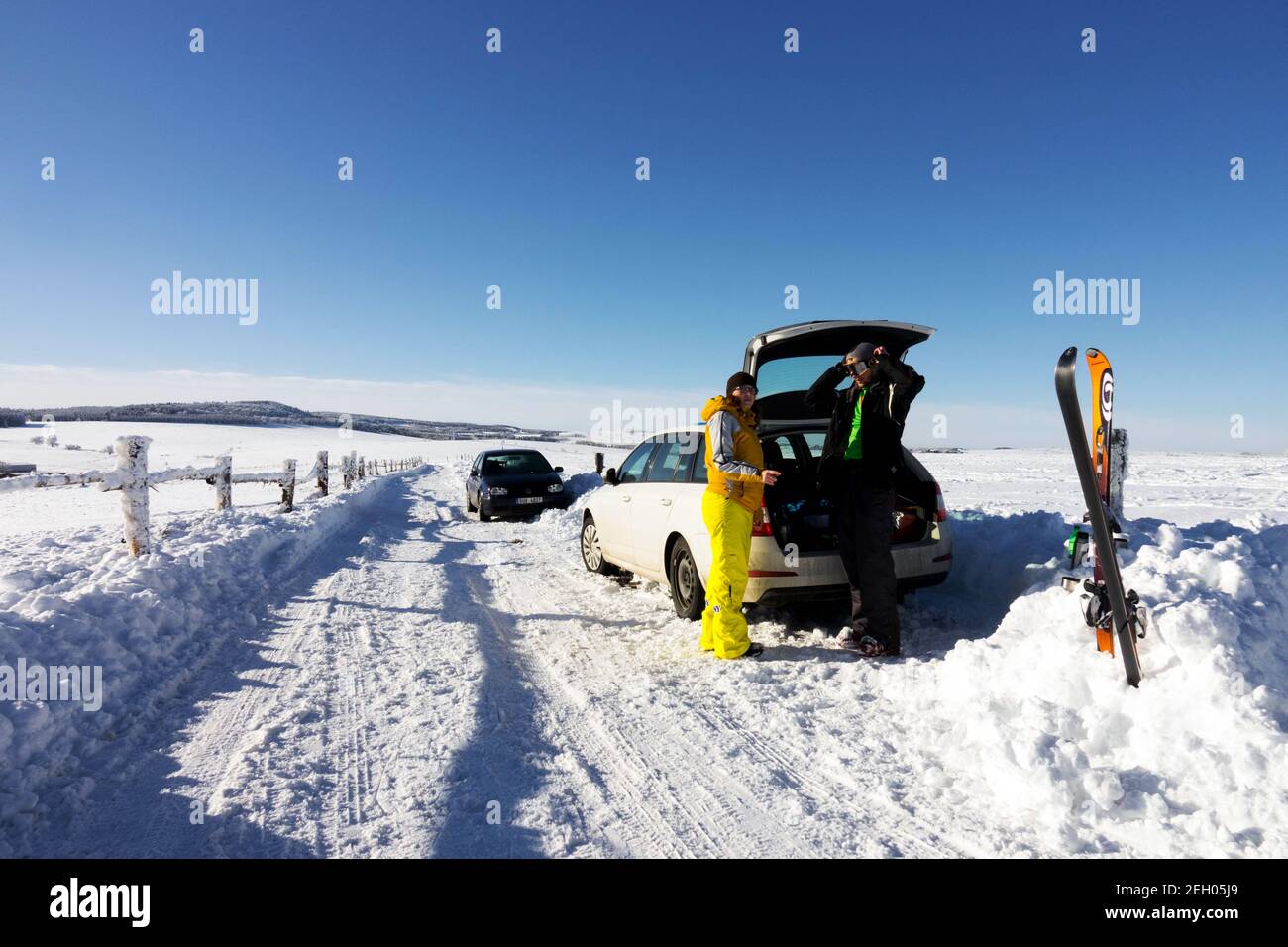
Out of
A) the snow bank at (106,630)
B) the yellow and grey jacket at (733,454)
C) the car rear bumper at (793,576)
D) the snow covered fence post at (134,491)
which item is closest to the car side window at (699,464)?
the yellow and grey jacket at (733,454)

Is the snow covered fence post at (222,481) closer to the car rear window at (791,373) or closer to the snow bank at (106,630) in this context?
the snow bank at (106,630)

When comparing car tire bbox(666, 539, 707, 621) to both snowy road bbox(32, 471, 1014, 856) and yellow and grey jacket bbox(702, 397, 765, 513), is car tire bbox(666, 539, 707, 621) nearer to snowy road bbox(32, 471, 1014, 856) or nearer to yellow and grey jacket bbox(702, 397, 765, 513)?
snowy road bbox(32, 471, 1014, 856)

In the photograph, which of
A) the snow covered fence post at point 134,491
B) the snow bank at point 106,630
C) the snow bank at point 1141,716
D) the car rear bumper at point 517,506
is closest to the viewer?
the snow bank at point 1141,716

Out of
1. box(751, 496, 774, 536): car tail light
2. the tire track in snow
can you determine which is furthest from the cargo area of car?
the tire track in snow

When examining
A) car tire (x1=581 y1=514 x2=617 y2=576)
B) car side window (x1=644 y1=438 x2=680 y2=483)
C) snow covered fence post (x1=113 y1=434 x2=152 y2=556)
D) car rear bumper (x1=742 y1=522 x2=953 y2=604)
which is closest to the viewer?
car rear bumper (x1=742 y1=522 x2=953 y2=604)

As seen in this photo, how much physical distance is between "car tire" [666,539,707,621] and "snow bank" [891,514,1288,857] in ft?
5.77

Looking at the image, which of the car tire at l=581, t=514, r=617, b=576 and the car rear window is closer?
the car rear window

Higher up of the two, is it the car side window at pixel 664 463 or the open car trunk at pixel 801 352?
the open car trunk at pixel 801 352

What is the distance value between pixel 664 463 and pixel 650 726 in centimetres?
325

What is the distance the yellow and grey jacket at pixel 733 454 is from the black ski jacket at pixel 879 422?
1.93 ft

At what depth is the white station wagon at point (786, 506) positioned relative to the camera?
498 cm

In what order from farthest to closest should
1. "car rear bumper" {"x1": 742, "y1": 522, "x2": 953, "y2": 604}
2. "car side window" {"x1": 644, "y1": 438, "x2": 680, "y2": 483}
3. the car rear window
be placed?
"car side window" {"x1": 644, "y1": 438, "x2": 680, "y2": 483} < the car rear window < "car rear bumper" {"x1": 742, "y1": 522, "x2": 953, "y2": 604}

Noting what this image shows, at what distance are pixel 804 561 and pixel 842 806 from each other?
7.43ft

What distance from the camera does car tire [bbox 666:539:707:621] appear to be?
18.4ft
